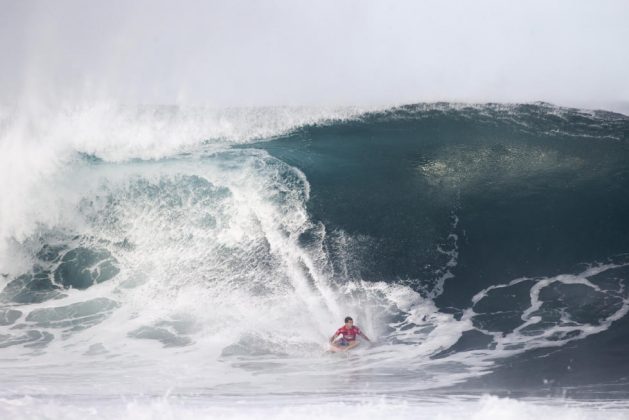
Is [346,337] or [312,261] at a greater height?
[312,261]

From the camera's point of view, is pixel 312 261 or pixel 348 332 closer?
pixel 348 332

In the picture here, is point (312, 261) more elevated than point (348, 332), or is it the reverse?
point (312, 261)

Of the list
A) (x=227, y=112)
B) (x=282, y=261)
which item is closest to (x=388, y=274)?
(x=282, y=261)

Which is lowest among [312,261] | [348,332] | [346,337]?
[346,337]

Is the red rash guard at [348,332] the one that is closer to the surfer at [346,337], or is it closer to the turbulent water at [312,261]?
the surfer at [346,337]

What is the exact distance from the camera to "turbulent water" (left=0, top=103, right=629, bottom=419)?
29.5 ft

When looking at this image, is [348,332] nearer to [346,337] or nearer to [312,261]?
[346,337]

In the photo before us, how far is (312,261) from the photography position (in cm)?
1284

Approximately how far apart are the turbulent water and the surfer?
0.29 meters

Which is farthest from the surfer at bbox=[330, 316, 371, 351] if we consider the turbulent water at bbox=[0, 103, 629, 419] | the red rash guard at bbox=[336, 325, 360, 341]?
the turbulent water at bbox=[0, 103, 629, 419]

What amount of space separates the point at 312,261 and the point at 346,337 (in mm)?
2730

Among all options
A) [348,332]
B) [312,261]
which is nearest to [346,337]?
[348,332]

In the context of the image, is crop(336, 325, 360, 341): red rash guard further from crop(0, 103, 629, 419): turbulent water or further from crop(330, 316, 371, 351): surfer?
crop(0, 103, 629, 419): turbulent water

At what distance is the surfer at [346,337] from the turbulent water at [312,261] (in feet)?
0.94
